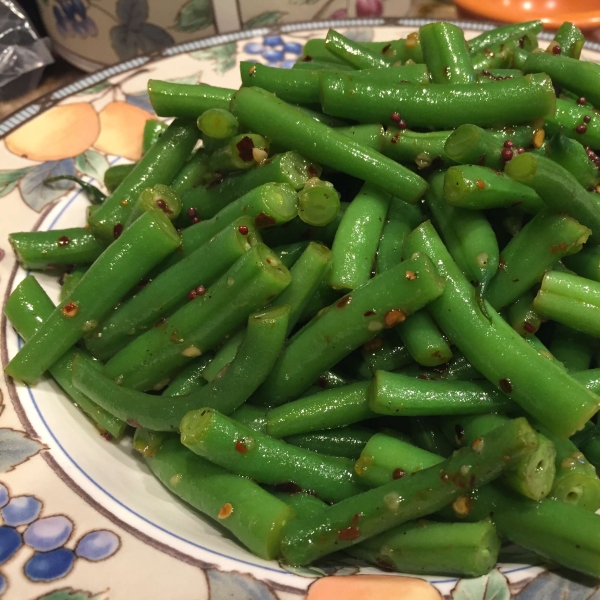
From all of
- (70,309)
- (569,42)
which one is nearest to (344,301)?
(70,309)

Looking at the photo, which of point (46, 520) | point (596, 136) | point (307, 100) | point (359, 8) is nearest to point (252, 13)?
point (359, 8)

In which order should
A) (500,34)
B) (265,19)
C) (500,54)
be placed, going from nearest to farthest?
(500,54) → (500,34) → (265,19)

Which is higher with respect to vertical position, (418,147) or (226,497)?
(418,147)

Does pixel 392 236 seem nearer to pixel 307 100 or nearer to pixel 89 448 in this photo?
pixel 307 100

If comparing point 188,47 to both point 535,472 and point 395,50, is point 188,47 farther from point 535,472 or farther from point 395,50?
point 535,472

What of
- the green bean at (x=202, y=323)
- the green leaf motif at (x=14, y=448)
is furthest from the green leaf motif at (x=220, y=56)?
the green leaf motif at (x=14, y=448)

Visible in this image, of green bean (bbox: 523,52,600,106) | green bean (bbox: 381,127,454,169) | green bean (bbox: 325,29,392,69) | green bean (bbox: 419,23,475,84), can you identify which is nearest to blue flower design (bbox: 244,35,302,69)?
green bean (bbox: 325,29,392,69)

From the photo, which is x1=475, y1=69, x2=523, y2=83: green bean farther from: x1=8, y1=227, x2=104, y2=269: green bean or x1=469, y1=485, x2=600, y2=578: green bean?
x1=8, y1=227, x2=104, y2=269: green bean

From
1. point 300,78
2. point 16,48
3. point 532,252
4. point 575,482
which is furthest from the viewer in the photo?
point 16,48
